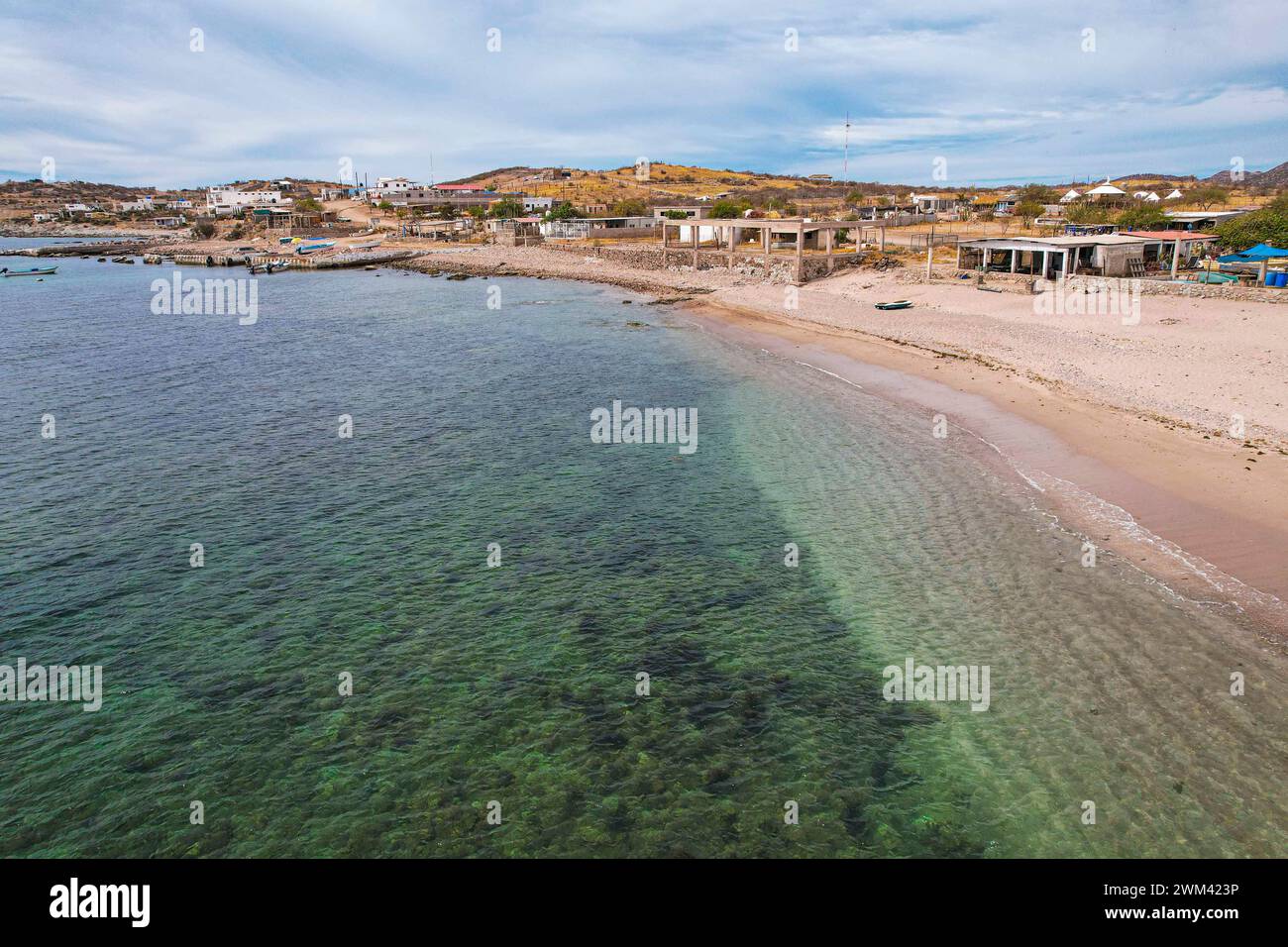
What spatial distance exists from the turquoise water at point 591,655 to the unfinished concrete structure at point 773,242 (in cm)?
4312

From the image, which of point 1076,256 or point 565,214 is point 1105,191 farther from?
point 565,214

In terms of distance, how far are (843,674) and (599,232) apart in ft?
338

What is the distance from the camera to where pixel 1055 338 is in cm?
3800

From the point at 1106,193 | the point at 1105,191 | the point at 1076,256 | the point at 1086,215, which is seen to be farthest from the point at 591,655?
the point at 1106,193

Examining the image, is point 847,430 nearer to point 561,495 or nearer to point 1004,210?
point 561,495

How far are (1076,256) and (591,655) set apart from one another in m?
50.9

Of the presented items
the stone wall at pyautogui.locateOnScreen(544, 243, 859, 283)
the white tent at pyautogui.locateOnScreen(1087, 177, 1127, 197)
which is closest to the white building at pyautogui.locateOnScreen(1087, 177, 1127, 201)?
the white tent at pyautogui.locateOnScreen(1087, 177, 1127, 197)

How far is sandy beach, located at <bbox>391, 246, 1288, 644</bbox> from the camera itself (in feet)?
57.1

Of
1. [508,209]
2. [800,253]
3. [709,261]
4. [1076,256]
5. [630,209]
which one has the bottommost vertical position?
[1076,256]

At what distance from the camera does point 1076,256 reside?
50250 mm

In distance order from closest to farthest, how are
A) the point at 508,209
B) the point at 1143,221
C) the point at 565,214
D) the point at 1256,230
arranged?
the point at 1256,230 < the point at 1143,221 < the point at 565,214 < the point at 508,209

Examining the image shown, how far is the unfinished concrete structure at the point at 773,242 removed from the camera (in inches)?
2650

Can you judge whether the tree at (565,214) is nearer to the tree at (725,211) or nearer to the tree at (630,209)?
the tree at (630,209)
